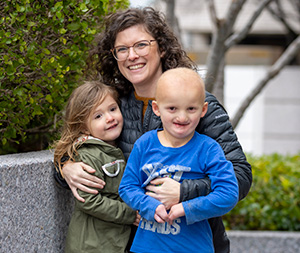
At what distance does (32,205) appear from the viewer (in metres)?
2.52

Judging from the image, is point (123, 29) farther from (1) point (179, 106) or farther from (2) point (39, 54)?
(1) point (179, 106)

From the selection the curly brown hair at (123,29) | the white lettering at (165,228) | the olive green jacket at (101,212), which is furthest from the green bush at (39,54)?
the white lettering at (165,228)

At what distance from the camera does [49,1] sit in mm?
2748

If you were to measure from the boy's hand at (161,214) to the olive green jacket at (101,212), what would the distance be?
15.2 inches

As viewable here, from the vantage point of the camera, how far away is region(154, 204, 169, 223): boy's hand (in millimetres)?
2121

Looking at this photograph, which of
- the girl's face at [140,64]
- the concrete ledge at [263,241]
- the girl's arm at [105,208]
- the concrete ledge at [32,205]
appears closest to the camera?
the concrete ledge at [32,205]

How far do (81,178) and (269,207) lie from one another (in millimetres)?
3503

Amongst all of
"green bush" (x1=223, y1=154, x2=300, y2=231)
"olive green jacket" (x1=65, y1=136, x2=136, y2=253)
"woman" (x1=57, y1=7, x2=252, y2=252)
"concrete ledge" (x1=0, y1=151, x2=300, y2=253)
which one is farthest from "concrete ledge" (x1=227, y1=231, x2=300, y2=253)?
"olive green jacket" (x1=65, y1=136, x2=136, y2=253)

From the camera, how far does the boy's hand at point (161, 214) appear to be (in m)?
2.12

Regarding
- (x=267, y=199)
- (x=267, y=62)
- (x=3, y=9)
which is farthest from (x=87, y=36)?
(x=267, y=62)

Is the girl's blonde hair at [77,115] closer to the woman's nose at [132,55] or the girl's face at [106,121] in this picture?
the girl's face at [106,121]

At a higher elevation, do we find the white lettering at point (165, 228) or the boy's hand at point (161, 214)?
the boy's hand at point (161, 214)

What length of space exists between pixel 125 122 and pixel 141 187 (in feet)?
1.97

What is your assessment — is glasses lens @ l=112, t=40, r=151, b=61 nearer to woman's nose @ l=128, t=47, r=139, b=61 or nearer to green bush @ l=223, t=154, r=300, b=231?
woman's nose @ l=128, t=47, r=139, b=61
